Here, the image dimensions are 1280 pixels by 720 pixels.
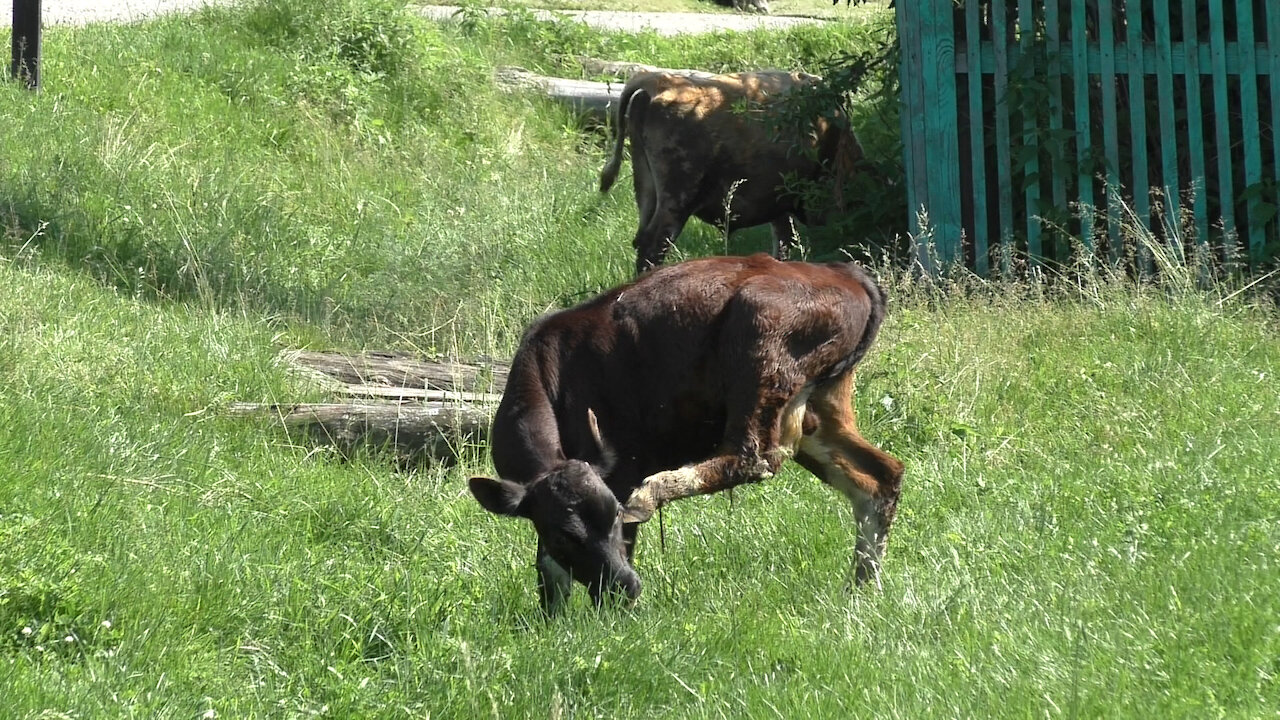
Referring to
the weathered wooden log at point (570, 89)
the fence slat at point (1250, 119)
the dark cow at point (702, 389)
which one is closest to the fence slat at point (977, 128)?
the fence slat at point (1250, 119)

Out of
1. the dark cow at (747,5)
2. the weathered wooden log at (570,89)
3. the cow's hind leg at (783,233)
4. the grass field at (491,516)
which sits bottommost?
the grass field at (491,516)

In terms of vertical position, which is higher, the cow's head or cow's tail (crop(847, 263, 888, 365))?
cow's tail (crop(847, 263, 888, 365))


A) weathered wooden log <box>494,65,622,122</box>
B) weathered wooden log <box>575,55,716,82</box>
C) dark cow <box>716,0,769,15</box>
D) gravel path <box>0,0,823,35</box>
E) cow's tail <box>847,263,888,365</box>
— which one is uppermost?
dark cow <box>716,0,769,15</box>

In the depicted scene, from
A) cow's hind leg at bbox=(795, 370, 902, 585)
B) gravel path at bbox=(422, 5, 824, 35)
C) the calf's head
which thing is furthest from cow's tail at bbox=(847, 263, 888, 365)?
gravel path at bbox=(422, 5, 824, 35)

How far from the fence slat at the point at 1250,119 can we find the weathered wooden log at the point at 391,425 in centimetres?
546

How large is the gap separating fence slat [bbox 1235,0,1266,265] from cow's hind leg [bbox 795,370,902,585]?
4839mm

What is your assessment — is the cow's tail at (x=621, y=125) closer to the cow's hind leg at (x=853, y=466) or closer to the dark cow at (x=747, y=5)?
the cow's hind leg at (x=853, y=466)

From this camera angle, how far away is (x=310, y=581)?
605 cm

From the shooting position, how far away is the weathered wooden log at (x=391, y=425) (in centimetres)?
824

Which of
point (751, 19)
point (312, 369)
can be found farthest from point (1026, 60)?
point (751, 19)

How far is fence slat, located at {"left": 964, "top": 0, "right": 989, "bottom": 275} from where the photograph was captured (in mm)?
10562

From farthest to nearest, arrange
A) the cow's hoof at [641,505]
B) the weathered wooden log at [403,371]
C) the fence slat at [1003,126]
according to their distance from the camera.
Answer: the fence slat at [1003,126] → the weathered wooden log at [403,371] → the cow's hoof at [641,505]

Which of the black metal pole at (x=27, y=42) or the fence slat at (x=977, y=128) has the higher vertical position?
the black metal pole at (x=27, y=42)

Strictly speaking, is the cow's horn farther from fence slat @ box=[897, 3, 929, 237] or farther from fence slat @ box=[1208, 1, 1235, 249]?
fence slat @ box=[1208, 1, 1235, 249]
